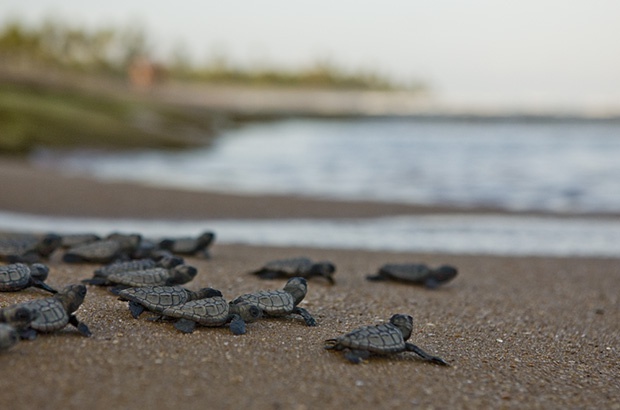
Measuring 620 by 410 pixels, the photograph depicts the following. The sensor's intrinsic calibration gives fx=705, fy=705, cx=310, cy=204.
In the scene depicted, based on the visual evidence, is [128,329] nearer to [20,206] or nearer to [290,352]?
[290,352]

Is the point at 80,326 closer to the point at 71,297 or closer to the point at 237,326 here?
the point at 71,297

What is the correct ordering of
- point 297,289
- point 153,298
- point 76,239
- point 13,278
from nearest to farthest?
point 153,298 < point 13,278 < point 297,289 < point 76,239

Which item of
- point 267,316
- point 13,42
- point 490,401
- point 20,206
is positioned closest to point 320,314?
point 267,316

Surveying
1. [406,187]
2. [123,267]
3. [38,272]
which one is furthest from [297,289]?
[406,187]

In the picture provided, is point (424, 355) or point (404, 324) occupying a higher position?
point (404, 324)

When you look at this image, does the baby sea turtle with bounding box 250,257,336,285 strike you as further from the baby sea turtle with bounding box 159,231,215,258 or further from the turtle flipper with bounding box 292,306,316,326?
the turtle flipper with bounding box 292,306,316,326
